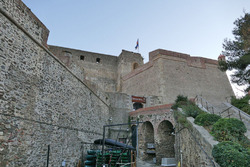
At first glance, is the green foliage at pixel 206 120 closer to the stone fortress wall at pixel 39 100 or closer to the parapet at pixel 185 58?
the stone fortress wall at pixel 39 100

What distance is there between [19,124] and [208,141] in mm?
6391

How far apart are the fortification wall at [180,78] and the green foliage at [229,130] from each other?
10064mm

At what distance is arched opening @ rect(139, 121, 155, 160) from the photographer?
12836 millimetres

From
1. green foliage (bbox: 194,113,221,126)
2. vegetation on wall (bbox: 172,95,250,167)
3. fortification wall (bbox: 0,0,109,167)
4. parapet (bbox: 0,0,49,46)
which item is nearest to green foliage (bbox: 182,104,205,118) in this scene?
vegetation on wall (bbox: 172,95,250,167)

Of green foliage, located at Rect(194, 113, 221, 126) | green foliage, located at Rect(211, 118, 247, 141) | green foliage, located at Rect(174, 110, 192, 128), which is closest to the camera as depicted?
green foliage, located at Rect(211, 118, 247, 141)

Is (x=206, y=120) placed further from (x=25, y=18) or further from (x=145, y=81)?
(x=145, y=81)

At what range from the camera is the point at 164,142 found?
11984 millimetres

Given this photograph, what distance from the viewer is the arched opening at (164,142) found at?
11.7m

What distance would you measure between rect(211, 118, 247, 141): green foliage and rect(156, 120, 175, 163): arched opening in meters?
5.29

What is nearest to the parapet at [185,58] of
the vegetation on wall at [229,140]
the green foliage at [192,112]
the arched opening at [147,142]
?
the arched opening at [147,142]

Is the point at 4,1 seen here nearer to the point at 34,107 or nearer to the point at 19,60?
the point at 19,60

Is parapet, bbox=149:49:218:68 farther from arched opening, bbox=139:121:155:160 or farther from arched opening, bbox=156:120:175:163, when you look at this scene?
arched opening, bbox=156:120:175:163

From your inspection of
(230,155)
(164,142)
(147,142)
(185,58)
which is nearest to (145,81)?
(185,58)

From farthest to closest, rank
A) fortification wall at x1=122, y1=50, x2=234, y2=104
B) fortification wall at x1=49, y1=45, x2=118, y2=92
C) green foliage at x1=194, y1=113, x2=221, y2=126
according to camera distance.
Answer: fortification wall at x1=49, y1=45, x2=118, y2=92 < fortification wall at x1=122, y1=50, x2=234, y2=104 < green foliage at x1=194, y1=113, x2=221, y2=126
